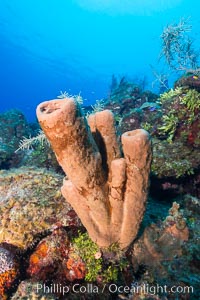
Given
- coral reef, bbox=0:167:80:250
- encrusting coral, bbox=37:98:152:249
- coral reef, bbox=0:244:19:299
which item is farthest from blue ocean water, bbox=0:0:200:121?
encrusting coral, bbox=37:98:152:249

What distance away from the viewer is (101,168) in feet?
8.68

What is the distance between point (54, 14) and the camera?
10081 cm

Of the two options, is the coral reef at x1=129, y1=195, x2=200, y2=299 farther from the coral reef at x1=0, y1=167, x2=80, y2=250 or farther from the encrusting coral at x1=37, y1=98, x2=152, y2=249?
the coral reef at x1=0, y1=167, x2=80, y2=250

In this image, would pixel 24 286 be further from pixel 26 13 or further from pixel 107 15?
pixel 107 15

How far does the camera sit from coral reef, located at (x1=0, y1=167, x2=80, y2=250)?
11.4 feet

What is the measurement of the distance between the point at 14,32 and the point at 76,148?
98813 millimetres

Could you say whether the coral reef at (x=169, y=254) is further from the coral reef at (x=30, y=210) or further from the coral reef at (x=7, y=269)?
the coral reef at (x=7, y=269)

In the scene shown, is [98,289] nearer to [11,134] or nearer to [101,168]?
[101,168]

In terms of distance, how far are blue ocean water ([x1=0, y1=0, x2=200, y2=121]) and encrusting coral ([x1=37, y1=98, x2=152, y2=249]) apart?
85.5 meters

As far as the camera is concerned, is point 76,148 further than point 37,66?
No

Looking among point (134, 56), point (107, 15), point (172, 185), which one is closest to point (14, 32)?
point (107, 15)

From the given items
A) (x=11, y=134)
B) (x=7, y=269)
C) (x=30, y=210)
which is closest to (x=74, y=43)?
(x=11, y=134)

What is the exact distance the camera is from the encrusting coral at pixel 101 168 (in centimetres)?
220

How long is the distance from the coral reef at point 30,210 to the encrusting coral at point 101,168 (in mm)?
836
